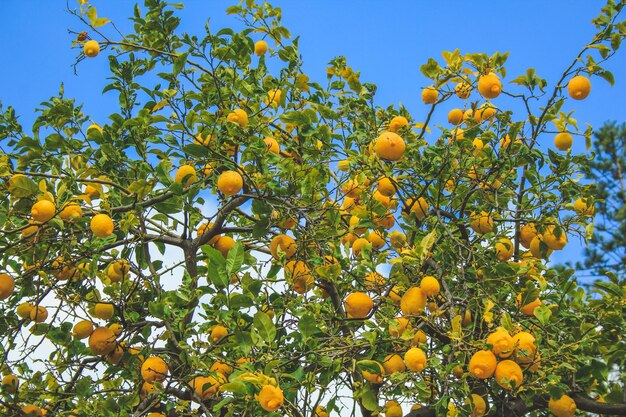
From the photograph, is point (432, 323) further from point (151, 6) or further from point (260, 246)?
point (151, 6)

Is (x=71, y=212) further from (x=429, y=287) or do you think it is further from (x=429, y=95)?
(x=429, y=95)

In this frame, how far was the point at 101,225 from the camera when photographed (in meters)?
2.77

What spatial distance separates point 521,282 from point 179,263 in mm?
1749

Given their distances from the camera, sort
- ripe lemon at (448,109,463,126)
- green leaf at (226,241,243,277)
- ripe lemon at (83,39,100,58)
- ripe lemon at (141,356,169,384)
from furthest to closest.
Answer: ripe lemon at (448,109,463,126)
ripe lemon at (83,39,100,58)
ripe lemon at (141,356,169,384)
green leaf at (226,241,243,277)

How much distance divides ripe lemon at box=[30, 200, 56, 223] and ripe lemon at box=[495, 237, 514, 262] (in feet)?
6.67

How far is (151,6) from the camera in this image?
3.44 meters

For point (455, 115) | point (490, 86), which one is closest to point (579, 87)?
point (490, 86)

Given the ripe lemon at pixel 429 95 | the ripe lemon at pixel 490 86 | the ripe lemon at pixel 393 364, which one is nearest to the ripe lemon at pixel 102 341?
the ripe lemon at pixel 393 364

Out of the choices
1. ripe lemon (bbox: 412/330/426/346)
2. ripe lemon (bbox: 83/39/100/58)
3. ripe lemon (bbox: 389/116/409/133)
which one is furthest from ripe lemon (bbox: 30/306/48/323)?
ripe lemon (bbox: 389/116/409/133)

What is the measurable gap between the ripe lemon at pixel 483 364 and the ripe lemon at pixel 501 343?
0.03 m

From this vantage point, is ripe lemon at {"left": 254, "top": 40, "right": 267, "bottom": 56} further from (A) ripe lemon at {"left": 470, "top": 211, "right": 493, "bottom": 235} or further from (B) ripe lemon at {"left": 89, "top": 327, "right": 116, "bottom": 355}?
(B) ripe lemon at {"left": 89, "top": 327, "right": 116, "bottom": 355}

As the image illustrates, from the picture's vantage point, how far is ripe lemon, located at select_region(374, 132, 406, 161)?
10.0 ft

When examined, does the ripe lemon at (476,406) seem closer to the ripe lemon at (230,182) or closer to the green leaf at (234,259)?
the green leaf at (234,259)

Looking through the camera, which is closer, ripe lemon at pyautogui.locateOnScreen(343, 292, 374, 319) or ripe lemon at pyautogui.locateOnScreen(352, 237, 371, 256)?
ripe lemon at pyautogui.locateOnScreen(343, 292, 374, 319)
